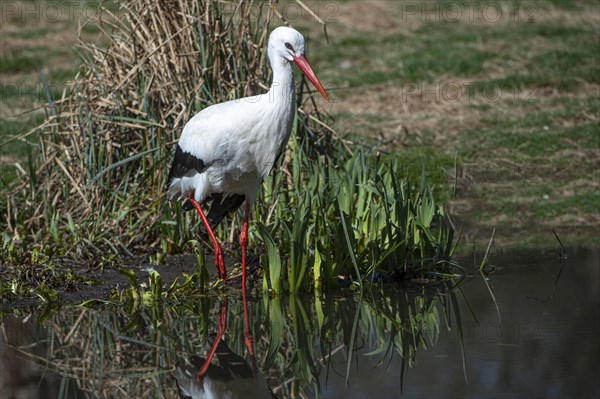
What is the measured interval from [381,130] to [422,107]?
1.00 m

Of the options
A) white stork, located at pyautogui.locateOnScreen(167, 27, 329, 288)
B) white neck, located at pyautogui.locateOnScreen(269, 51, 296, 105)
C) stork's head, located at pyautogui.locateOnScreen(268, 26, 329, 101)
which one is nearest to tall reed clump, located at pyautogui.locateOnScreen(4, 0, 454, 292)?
white stork, located at pyautogui.locateOnScreen(167, 27, 329, 288)

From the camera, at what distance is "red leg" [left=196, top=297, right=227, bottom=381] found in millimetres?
5203

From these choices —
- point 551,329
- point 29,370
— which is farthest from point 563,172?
point 29,370

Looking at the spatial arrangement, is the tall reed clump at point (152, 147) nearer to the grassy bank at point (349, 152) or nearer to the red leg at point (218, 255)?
the grassy bank at point (349, 152)

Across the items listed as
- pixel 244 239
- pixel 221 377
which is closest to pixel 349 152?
pixel 244 239

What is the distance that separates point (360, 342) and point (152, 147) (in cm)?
276

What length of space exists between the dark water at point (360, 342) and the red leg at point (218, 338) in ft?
0.11

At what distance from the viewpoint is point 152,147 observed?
770 centimetres

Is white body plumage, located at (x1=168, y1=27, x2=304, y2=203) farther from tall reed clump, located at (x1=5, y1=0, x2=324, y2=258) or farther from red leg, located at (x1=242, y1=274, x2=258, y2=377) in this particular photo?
red leg, located at (x1=242, y1=274, x2=258, y2=377)

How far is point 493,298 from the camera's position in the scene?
6.37m

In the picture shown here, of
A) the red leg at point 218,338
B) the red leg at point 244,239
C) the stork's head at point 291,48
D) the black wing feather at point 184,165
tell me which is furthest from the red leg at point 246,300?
the stork's head at point 291,48

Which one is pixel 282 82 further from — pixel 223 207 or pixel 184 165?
pixel 223 207

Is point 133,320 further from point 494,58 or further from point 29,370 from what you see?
point 494,58

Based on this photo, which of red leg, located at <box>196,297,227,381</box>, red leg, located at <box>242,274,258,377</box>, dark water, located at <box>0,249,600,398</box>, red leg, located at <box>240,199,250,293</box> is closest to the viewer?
dark water, located at <box>0,249,600,398</box>
